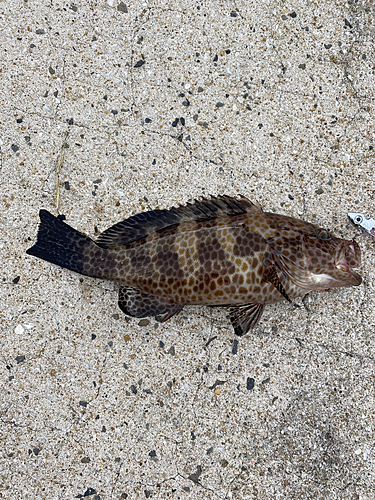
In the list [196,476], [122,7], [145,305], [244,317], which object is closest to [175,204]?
[145,305]

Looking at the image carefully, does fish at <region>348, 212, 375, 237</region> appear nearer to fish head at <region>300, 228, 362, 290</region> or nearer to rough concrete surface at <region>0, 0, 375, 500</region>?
rough concrete surface at <region>0, 0, 375, 500</region>

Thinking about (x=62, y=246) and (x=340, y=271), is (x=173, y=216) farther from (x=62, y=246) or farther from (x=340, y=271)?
(x=340, y=271)

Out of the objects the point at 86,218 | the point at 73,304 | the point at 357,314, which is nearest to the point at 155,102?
the point at 86,218

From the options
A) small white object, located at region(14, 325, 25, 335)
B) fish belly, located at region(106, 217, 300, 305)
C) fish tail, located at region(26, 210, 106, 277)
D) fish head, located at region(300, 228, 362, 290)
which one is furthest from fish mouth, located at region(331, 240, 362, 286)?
small white object, located at region(14, 325, 25, 335)

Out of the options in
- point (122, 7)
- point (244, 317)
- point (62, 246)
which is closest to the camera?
point (244, 317)

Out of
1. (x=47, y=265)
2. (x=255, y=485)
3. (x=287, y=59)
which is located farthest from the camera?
(x=287, y=59)

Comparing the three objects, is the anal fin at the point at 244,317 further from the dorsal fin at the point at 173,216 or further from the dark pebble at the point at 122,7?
the dark pebble at the point at 122,7

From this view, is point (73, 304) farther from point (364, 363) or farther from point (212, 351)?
point (364, 363)
